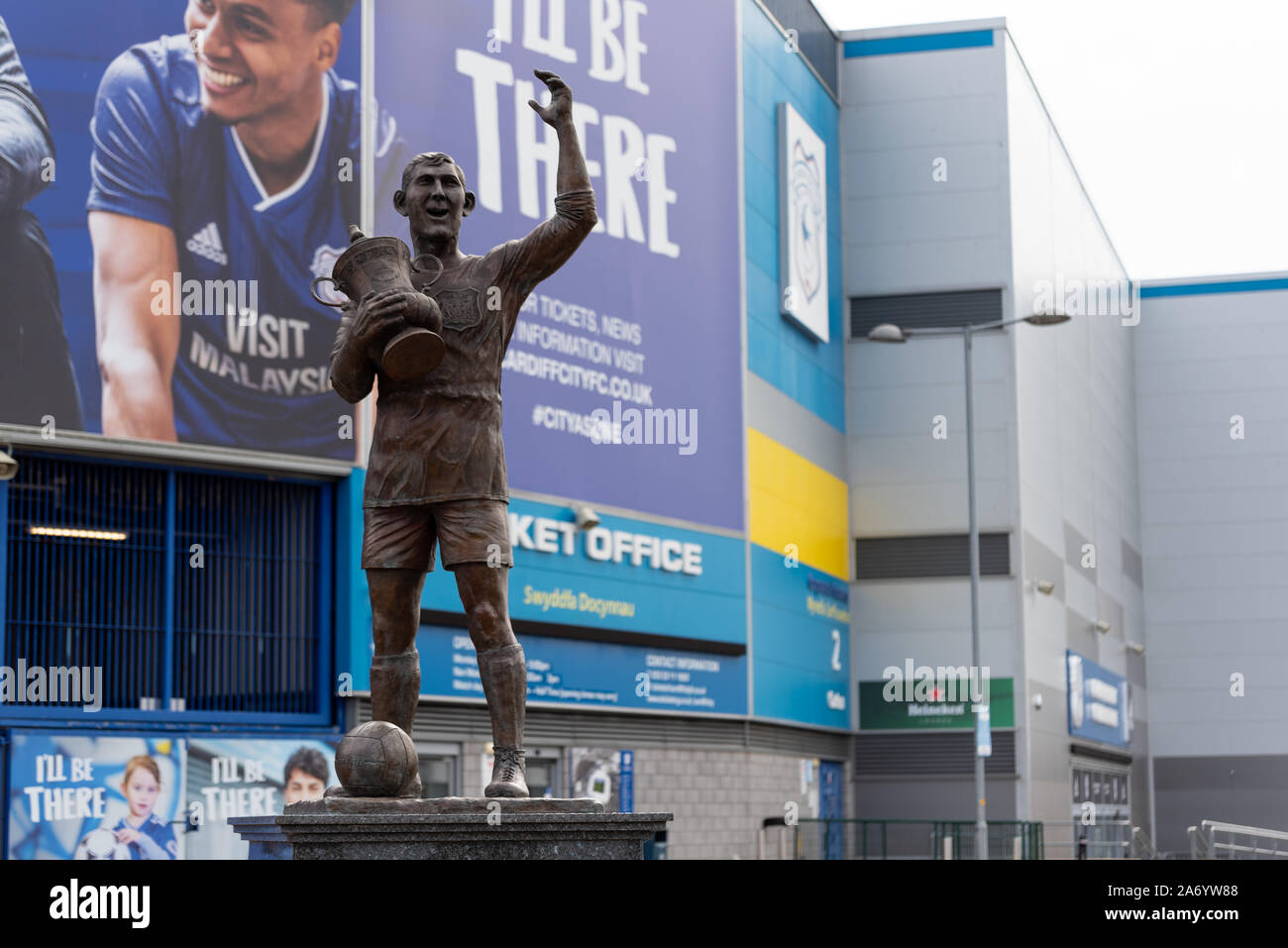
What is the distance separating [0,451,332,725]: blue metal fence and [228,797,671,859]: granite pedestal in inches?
539

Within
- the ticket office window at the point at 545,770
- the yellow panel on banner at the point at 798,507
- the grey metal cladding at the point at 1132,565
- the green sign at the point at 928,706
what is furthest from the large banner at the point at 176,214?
the grey metal cladding at the point at 1132,565

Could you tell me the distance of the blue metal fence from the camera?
71.1 ft

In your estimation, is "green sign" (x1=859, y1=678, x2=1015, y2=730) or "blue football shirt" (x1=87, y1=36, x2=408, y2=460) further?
"green sign" (x1=859, y1=678, x2=1015, y2=730)

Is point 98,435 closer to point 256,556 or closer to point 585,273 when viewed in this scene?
point 256,556

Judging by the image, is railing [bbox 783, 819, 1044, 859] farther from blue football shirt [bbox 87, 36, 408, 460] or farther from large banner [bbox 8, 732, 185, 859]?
large banner [bbox 8, 732, 185, 859]

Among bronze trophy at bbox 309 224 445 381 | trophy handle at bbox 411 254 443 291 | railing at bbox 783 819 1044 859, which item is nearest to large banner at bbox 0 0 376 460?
trophy handle at bbox 411 254 443 291

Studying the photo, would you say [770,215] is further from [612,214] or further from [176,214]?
[176,214]

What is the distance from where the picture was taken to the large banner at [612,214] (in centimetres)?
2773

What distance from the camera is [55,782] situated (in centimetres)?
2123

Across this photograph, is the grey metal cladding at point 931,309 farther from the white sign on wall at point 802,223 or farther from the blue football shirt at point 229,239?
the blue football shirt at point 229,239

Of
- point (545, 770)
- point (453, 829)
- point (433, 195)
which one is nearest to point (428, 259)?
point (433, 195)

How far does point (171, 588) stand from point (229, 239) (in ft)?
14.3

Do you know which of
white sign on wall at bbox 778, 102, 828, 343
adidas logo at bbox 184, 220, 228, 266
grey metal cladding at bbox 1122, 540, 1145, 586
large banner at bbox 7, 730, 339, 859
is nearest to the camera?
large banner at bbox 7, 730, 339, 859

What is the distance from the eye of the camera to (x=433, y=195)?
9.55 metres
